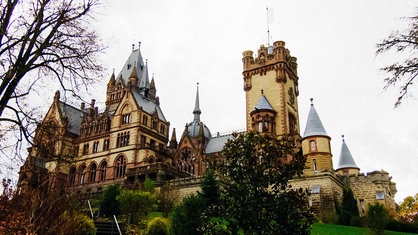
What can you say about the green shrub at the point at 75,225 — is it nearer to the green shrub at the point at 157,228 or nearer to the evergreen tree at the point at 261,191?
the green shrub at the point at 157,228

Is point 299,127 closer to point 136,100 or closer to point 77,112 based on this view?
point 136,100

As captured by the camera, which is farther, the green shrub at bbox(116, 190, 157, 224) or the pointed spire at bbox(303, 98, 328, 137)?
the pointed spire at bbox(303, 98, 328, 137)

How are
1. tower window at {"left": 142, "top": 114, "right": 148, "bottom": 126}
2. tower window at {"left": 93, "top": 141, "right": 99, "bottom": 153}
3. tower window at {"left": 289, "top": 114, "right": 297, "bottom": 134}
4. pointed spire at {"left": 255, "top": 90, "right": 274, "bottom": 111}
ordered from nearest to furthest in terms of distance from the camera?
pointed spire at {"left": 255, "top": 90, "right": 274, "bottom": 111} → tower window at {"left": 289, "top": 114, "right": 297, "bottom": 134} → tower window at {"left": 142, "top": 114, "right": 148, "bottom": 126} → tower window at {"left": 93, "top": 141, "right": 99, "bottom": 153}

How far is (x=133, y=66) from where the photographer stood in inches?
2480

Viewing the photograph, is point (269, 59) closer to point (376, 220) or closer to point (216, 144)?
point (216, 144)

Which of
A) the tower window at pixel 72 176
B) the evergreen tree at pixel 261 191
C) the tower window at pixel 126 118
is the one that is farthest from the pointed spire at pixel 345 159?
the tower window at pixel 72 176

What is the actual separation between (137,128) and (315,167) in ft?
80.8

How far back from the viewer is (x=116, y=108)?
55.2 m

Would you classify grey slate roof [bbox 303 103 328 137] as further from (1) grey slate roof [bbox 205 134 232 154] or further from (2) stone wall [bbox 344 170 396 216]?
(1) grey slate roof [bbox 205 134 232 154]

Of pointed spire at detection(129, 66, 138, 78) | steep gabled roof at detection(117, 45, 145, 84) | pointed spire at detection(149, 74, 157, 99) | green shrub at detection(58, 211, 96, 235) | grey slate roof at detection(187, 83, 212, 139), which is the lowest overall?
green shrub at detection(58, 211, 96, 235)

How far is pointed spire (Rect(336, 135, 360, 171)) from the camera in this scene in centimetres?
4566

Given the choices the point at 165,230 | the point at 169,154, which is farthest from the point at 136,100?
the point at 165,230

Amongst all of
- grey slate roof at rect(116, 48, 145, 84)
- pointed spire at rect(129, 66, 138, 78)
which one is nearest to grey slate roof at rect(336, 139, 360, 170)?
pointed spire at rect(129, 66, 138, 78)

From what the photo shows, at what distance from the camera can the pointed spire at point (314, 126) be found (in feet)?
131
